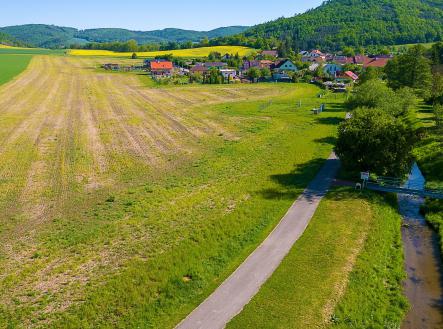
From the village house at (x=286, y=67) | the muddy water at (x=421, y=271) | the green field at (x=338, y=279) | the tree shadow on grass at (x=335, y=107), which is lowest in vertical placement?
the muddy water at (x=421, y=271)

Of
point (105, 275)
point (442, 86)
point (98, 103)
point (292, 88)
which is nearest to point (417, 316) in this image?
point (105, 275)

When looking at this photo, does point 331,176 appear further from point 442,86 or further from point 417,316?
point 442,86

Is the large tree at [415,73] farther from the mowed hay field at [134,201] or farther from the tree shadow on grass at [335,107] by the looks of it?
the mowed hay field at [134,201]

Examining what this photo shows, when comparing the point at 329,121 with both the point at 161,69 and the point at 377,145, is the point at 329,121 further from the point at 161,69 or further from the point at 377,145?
the point at 161,69

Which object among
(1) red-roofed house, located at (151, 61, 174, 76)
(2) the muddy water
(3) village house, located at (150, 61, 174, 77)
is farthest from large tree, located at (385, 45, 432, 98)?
(1) red-roofed house, located at (151, 61, 174, 76)

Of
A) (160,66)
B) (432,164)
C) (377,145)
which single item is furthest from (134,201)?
(160,66)

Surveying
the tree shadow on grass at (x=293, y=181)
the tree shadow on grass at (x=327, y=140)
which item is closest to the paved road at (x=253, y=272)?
the tree shadow on grass at (x=293, y=181)
